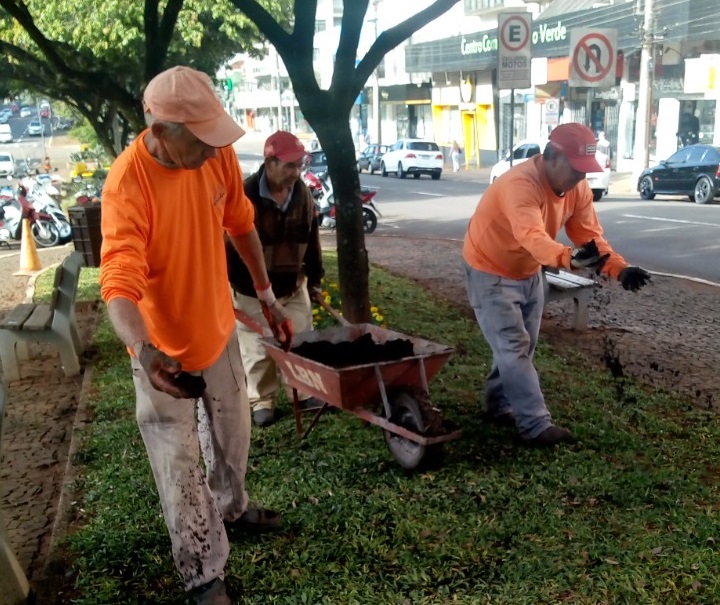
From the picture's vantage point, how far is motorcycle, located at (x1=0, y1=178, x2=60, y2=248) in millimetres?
17484

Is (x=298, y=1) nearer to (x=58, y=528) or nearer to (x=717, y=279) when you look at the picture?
(x=58, y=528)

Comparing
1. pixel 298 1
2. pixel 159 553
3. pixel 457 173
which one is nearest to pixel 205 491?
pixel 159 553

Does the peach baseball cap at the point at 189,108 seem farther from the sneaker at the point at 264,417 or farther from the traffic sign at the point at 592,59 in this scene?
the traffic sign at the point at 592,59

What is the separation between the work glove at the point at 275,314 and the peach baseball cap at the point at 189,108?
114 cm

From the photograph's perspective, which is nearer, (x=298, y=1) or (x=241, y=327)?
(x=241, y=327)

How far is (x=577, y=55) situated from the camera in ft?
48.6

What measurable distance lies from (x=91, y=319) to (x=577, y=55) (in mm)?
9521

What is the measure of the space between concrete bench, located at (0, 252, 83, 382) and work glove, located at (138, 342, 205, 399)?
174 inches

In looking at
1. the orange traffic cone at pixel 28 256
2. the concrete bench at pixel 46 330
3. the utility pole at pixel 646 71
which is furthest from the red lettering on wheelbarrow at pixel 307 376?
the utility pole at pixel 646 71

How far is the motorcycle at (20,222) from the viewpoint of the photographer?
17484 millimetres

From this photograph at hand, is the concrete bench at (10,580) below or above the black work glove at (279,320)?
below

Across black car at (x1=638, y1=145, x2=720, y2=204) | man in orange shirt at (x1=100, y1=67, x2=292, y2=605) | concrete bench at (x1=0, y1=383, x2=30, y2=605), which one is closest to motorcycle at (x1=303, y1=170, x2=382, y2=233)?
black car at (x1=638, y1=145, x2=720, y2=204)

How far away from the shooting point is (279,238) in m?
5.35

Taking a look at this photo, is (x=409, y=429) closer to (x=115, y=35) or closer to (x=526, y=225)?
(x=526, y=225)
